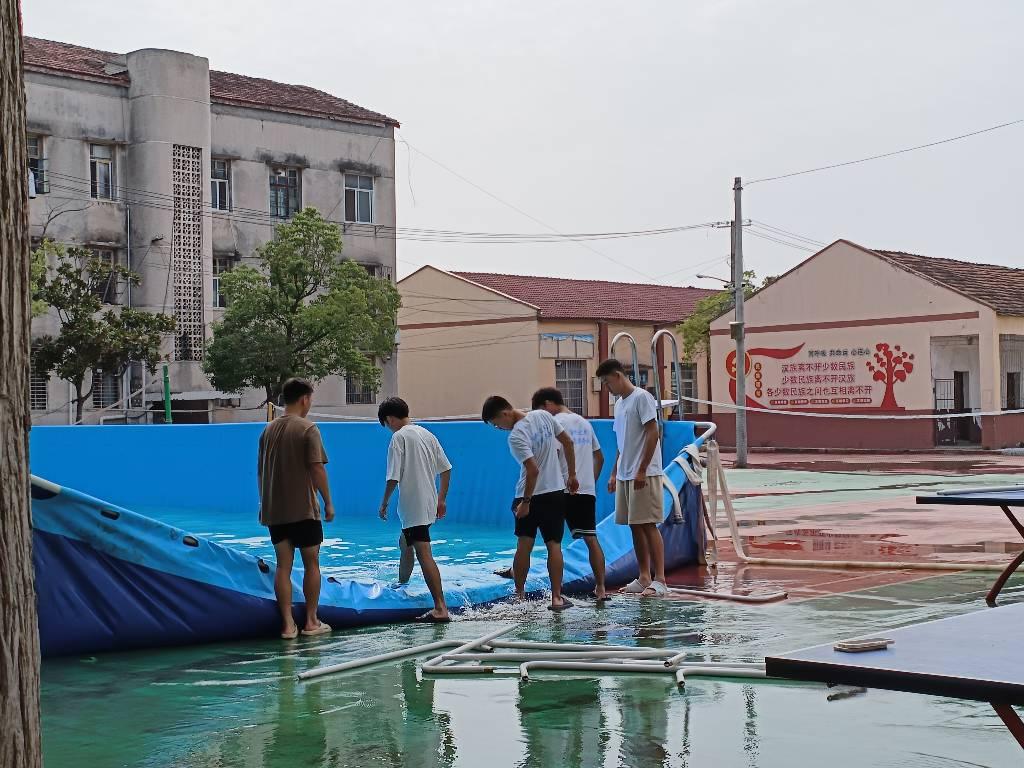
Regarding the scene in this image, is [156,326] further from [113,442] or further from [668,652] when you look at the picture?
[668,652]

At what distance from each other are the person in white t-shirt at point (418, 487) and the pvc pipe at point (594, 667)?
85.8 inches

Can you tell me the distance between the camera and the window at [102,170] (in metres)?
38.6

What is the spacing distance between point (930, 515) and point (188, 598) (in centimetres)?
1121

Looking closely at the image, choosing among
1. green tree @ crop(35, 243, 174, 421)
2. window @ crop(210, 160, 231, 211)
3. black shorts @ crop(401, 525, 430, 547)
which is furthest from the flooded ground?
window @ crop(210, 160, 231, 211)

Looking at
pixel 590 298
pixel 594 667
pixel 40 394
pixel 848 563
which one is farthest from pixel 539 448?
pixel 590 298

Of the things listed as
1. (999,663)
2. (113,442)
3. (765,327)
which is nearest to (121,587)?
(999,663)

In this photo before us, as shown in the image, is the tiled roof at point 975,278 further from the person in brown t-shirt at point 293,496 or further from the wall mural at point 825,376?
the person in brown t-shirt at point 293,496

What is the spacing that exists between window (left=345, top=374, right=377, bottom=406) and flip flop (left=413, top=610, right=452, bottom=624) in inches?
1355

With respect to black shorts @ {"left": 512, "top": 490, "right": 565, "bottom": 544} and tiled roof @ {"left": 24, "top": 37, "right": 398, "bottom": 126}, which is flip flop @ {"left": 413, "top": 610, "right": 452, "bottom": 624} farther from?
tiled roof @ {"left": 24, "top": 37, "right": 398, "bottom": 126}

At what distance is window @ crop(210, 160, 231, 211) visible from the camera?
4112 centimetres

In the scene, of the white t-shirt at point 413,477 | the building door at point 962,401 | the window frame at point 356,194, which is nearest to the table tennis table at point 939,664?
the white t-shirt at point 413,477

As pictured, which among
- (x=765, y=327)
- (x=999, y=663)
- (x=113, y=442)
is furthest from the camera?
(x=765, y=327)

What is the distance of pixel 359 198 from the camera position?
44688 mm

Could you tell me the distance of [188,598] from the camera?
8648 millimetres
